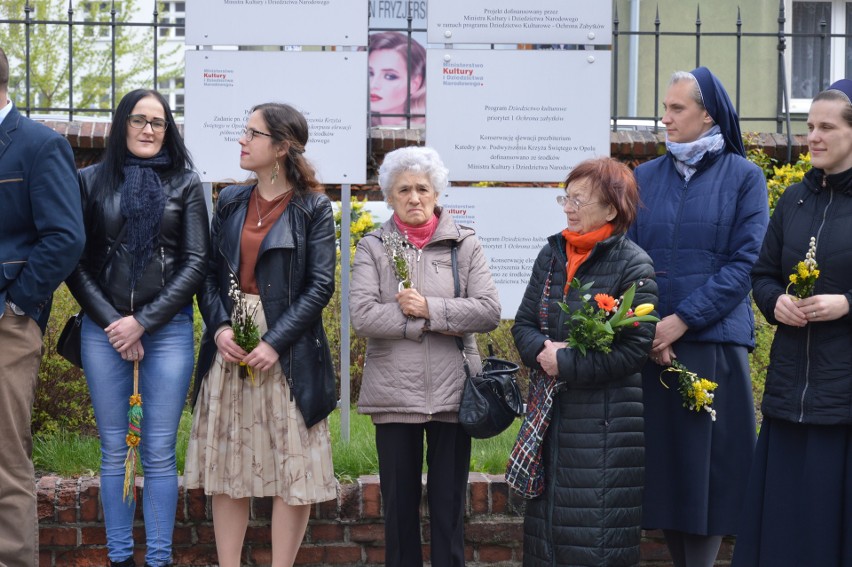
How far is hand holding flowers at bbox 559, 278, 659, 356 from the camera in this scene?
4.12m

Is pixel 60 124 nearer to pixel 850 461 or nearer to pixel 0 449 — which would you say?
pixel 0 449

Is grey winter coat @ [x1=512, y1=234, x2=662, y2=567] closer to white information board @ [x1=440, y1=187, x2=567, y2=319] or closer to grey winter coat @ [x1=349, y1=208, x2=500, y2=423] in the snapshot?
grey winter coat @ [x1=349, y1=208, x2=500, y2=423]

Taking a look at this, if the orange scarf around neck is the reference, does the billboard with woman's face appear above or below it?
above

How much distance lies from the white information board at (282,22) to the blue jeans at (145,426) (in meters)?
1.91

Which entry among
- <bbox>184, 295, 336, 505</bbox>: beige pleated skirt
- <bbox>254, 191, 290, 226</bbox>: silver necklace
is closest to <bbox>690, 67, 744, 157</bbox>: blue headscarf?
<bbox>254, 191, 290, 226</bbox>: silver necklace

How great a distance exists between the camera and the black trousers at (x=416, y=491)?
180 inches

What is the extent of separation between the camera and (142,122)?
4793mm

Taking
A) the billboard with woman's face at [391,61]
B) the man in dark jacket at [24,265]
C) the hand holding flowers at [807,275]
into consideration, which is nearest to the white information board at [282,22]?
the man in dark jacket at [24,265]

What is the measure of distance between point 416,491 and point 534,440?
2.14ft

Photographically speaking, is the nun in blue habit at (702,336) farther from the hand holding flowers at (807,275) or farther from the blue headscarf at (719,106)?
the hand holding flowers at (807,275)

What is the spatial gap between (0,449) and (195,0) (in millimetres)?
2715

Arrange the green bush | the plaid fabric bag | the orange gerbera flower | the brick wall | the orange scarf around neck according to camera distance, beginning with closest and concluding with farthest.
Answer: the orange gerbera flower → the plaid fabric bag → the orange scarf around neck → the brick wall → the green bush

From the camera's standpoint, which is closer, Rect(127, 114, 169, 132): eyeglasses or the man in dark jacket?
the man in dark jacket

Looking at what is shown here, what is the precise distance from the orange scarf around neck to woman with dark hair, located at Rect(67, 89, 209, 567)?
1.63m
